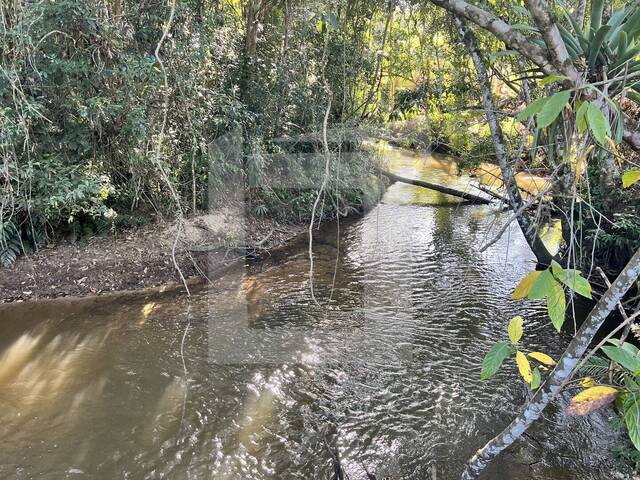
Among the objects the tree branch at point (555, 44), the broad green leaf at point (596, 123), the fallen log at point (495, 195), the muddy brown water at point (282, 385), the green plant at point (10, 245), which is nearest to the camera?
the broad green leaf at point (596, 123)

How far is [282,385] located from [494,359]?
7.38ft

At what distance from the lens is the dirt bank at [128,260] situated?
4.71 metres

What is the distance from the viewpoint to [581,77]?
1719 mm

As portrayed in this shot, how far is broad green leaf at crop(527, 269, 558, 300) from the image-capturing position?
3.85 feet

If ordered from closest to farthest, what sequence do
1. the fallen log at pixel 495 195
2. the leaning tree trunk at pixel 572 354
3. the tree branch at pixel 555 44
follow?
1. the leaning tree trunk at pixel 572 354
2. the tree branch at pixel 555 44
3. the fallen log at pixel 495 195

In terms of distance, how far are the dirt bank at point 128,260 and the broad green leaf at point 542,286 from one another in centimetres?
355

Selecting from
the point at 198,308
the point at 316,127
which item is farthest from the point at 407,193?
the point at 198,308

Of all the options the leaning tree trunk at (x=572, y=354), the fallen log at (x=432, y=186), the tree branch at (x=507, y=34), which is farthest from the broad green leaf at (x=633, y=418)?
the fallen log at (x=432, y=186)

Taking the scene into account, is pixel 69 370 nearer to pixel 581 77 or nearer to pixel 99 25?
pixel 99 25

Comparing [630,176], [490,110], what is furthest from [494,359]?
[490,110]

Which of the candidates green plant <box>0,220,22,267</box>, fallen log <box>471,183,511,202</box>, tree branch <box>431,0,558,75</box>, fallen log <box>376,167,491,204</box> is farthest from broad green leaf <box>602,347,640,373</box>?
fallen log <box>376,167,491,204</box>

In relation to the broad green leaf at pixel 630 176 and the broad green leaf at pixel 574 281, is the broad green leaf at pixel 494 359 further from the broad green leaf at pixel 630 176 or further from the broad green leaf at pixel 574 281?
the broad green leaf at pixel 630 176

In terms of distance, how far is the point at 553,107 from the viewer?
3.69 feet

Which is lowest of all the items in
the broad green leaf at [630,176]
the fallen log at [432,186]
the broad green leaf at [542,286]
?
the fallen log at [432,186]
